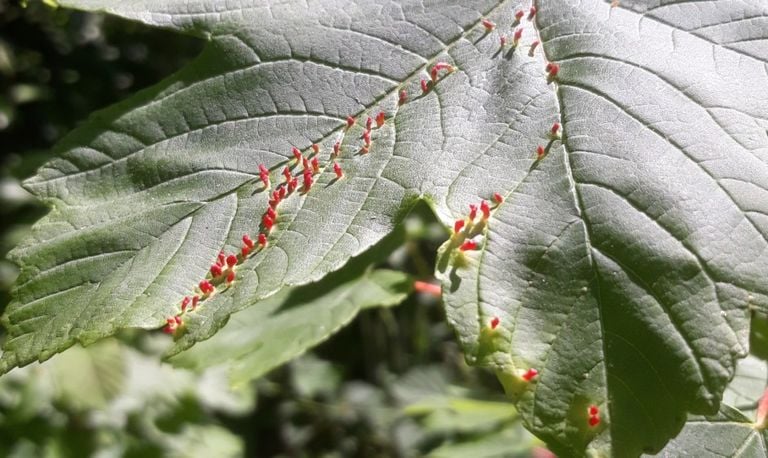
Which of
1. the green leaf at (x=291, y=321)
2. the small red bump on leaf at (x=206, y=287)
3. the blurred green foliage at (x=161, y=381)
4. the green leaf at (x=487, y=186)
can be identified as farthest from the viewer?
the blurred green foliage at (x=161, y=381)

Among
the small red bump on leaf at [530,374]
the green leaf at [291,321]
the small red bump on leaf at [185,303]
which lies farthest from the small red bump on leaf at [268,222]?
the green leaf at [291,321]

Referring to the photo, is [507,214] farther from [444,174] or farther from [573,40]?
[573,40]

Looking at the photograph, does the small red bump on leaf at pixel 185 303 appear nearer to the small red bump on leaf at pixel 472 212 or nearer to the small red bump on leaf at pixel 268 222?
the small red bump on leaf at pixel 268 222

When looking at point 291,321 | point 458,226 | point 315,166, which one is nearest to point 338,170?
point 315,166

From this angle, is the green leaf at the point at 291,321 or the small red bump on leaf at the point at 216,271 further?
the green leaf at the point at 291,321

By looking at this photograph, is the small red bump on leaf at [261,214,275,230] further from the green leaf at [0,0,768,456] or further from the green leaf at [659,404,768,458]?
the green leaf at [659,404,768,458]

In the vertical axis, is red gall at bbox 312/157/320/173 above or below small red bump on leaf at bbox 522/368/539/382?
above

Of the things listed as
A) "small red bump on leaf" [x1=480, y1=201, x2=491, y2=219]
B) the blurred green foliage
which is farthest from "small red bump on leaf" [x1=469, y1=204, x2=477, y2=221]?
the blurred green foliage

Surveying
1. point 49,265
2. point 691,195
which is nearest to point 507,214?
point 691,195
